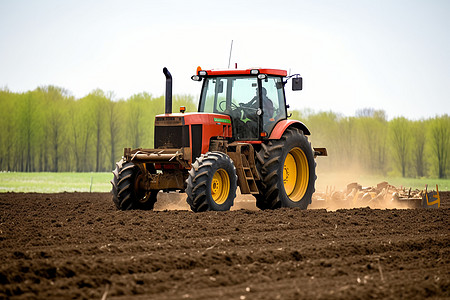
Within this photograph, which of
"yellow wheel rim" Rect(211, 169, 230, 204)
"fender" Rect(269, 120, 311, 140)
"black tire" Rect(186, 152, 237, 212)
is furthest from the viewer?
"fender" Rect(269, 120, 311, 140)

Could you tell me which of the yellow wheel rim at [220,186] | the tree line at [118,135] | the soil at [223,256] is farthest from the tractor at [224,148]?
the tree line at [118,135]

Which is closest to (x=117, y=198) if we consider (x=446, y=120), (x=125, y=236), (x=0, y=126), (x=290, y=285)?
(x=125, y=236)

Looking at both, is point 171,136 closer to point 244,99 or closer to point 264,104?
point 244,99

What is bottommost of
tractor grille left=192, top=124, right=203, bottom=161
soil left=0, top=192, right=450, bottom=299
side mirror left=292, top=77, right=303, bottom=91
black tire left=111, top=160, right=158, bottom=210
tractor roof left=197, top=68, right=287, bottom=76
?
soil left=0, top=192, right=450, bottom=299

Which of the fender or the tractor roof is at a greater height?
the tractor roof

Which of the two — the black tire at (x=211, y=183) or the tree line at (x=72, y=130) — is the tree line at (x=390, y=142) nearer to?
the tree line at (x=72, y=130)

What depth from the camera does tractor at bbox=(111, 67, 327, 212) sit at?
11.1 metres

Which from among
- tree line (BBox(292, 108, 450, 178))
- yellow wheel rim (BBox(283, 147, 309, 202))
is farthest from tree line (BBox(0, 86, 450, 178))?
yellow wheel rim (BBox(283, 147, 309, 202))

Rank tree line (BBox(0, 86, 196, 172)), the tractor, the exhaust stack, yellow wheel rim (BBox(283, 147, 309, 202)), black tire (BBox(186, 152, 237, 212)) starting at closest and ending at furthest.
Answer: black tire (BBox(186, 152, 237, 212)) → the tractor → the exhaust stack → yellow wheel rim (BBox(283, 147, 309, 202)) → tree line (BBox(0, 86, 196, 172))

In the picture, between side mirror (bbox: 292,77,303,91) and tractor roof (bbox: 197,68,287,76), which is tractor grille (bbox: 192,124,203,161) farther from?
side mirror (bbox: 292,77,303,91)

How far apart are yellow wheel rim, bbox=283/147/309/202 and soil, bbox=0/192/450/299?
180cm

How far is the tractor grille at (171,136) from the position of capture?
1145cm

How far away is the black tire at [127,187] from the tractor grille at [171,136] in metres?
0.70

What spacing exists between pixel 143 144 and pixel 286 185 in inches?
1242
